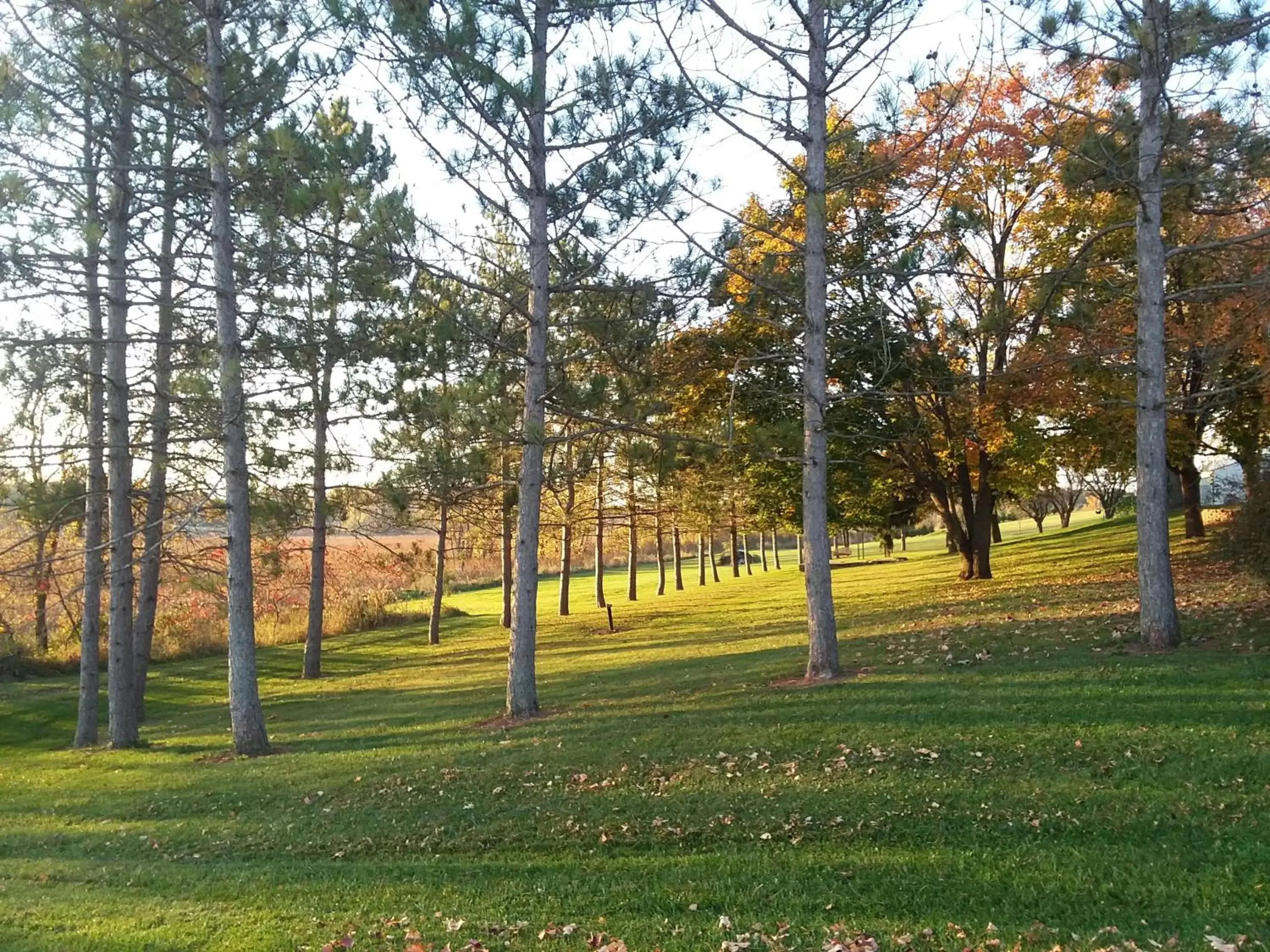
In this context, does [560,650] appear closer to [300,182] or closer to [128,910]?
[300,182]

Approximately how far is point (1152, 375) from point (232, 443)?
11410 millimetres

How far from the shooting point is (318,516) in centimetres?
1692

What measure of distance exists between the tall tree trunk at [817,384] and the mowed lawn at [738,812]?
0.79 m

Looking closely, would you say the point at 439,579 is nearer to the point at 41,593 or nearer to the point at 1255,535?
the point at 41,593

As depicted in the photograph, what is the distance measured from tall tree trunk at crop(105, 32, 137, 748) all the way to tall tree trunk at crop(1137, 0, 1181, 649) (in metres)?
13.7

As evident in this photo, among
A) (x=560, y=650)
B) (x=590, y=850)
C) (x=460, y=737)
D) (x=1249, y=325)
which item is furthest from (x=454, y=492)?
(x=1249, y=325)

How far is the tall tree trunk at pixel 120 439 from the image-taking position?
13867 mm

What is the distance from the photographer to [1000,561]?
90.7ft

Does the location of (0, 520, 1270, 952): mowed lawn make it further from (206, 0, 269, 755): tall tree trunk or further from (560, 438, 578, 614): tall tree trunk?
(560, 438, 578, 614): tall tree trunk

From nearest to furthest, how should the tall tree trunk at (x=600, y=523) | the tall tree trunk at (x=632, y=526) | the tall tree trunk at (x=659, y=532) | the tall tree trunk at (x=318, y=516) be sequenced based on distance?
the tall tree trunk at (x=318, y=516), the tall tree trunk at (x=600, y=523), the tall tree trunk at (x=632, y=526), the tall tree trunk at (x=659, y=532)

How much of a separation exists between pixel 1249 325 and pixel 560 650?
1498 centimetres

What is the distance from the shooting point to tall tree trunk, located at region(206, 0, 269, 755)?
Result: 475 inches

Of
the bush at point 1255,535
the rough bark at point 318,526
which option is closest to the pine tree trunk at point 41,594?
the rough bark at point 318,526

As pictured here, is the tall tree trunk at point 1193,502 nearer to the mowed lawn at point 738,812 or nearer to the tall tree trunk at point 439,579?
the mowed lawn at point 738,812
